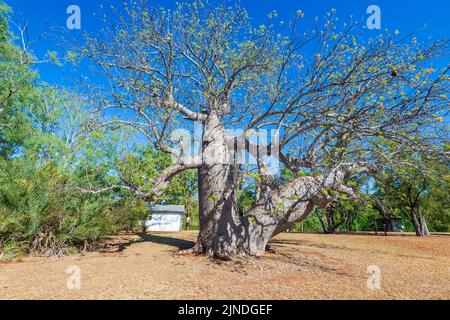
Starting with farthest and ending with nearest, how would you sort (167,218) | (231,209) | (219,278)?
(167,218) → (231,209) → (219,278)

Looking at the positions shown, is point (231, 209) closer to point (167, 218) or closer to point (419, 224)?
point (167, 218)

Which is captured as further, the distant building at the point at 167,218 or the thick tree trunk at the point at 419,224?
the distant building at the point at 167,218

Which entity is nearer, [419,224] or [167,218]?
[419,224]

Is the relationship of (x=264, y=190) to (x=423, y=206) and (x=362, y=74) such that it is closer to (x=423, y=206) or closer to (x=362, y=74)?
(x=362, y=74)

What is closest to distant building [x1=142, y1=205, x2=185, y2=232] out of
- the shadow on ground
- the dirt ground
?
the shadow on ground

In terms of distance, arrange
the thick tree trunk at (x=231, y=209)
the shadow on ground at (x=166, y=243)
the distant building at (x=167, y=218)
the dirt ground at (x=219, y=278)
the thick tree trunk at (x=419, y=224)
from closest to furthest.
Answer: the dirt ground at (x=219, y=278) < the thick tree trunk at (x=231, y=209) < the shadow on ground at (x=166, y=243) < the thick tree trunk at (x=419, y=224) < the distant building at (x=167, y=218)

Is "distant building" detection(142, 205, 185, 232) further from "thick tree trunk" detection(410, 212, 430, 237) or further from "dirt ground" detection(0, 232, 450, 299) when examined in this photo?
"thick tree trunk" detection(410, 212, 430, 237)

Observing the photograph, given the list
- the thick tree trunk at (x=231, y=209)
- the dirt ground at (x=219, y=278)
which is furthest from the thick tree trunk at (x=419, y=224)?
the thick tree trunk at (x=231, y=209)

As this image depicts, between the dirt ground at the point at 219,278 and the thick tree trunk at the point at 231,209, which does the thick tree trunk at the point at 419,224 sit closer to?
the dirt ground at the point at 219,278

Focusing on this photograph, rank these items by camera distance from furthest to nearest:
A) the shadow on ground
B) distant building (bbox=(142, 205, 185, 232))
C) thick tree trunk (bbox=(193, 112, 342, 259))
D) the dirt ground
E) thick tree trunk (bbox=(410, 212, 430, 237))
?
1. distant building (bbox=(142, 205, 185, 232))
2. thick tree trunk (bbox=(410, 212, 430, 237))
3. the shadow on ground
4. thick tree trunk (bbox=(193, 112, 342, 259))
5. the dirt ground

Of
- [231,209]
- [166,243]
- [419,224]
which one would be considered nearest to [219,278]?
[231,209]

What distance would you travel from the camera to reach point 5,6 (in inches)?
447

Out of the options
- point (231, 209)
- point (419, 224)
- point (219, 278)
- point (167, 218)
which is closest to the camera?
point (219, 278)
